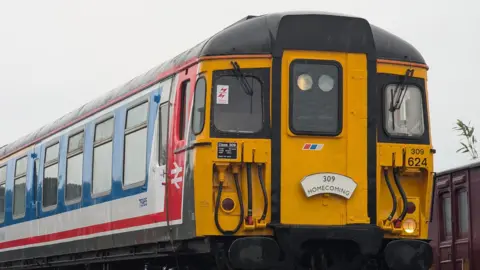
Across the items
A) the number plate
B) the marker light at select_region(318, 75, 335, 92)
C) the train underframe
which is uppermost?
the marker light at select_region(318, 75, 335, 92)

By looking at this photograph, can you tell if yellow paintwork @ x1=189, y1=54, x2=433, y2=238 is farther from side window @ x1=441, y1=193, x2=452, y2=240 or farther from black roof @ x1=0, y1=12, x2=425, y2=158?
side window @ x1=441, y1=193, x2=452, y2=240

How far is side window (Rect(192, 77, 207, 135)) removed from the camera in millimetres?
11047

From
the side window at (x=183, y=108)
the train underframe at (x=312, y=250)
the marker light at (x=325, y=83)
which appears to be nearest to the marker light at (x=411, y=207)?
the train underframe at (x=312, y=250)

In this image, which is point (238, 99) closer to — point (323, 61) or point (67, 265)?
point (323, 61)

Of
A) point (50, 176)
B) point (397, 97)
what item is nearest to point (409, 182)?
point (397, 97)

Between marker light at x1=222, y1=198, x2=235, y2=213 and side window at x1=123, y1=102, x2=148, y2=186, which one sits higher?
side window at x1=123, y1=102, x2=148, y2=186

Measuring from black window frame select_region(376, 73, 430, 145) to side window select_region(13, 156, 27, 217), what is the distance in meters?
8.64

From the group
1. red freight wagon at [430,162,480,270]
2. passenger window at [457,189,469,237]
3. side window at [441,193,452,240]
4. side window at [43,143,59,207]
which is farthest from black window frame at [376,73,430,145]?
side window at [43,143,59,207]

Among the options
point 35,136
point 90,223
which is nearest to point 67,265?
point 90,223

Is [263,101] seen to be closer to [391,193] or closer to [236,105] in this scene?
[236,105]

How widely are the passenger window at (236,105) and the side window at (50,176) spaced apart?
19.4ft

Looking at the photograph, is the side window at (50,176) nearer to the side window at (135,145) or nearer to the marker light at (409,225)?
the side window at (135,145)

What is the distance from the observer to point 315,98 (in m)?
11.1

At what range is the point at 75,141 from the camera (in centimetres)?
1549
